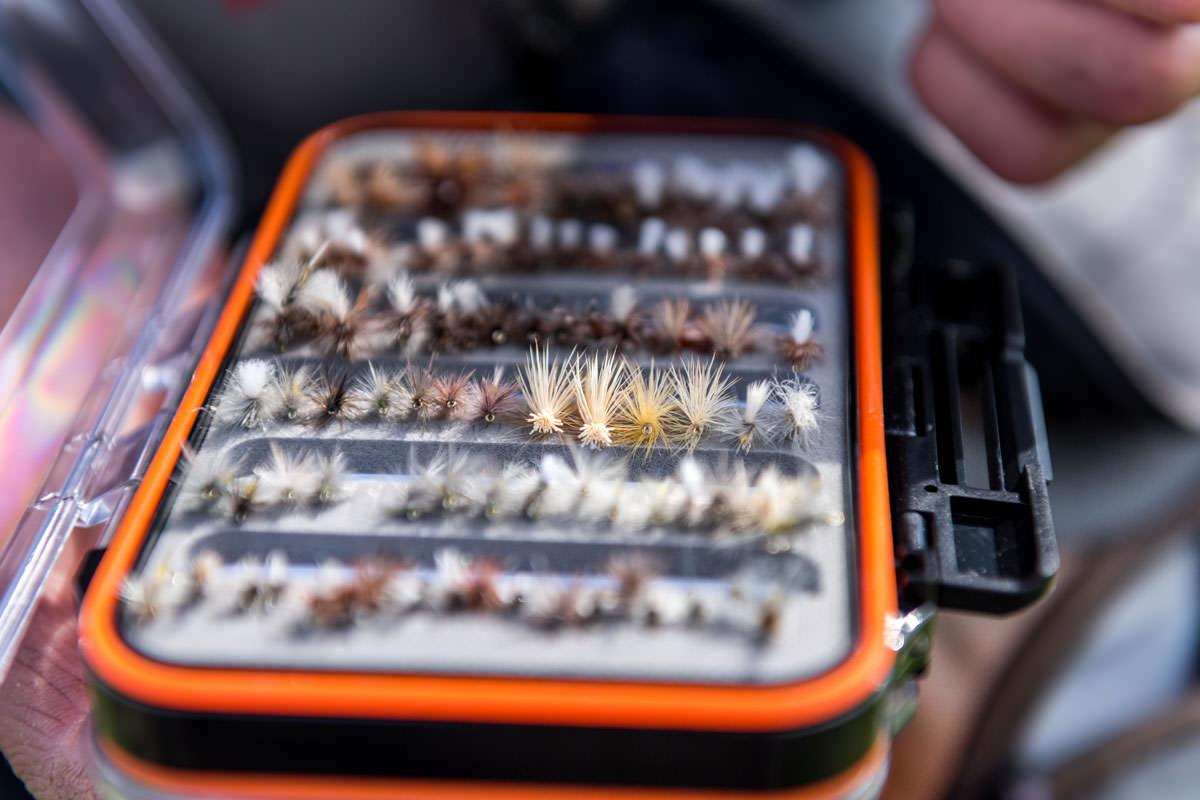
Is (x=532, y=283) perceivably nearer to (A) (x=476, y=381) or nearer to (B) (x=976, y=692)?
(A) (x=476, y=381)

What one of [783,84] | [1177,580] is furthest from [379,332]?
[1177,580]

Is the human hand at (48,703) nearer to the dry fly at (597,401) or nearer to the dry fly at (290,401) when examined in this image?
the dry fly at (290,401)

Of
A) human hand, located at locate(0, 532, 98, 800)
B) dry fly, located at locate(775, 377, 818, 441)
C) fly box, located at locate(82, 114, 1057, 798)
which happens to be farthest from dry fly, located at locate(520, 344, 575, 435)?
human hand, located at locate(0, 532, 98, 800)

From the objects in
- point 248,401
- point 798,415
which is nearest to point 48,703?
point 248,401

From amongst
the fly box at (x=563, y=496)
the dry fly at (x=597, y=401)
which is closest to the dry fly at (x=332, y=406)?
the fly box at (x=563, y=496)

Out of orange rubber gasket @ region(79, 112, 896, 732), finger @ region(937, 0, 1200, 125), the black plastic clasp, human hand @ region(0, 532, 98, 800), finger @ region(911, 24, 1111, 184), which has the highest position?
finger @ region(937, 0, 1200, 125)

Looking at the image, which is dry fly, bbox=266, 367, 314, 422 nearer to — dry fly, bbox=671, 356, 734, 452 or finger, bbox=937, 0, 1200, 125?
dry fly, bbox=671, 356, 734, 452
